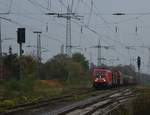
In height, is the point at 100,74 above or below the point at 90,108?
above

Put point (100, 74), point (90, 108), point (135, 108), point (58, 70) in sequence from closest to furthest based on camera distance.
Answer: point (135, 108) < point (90, 108) < point (100, 74) < point (58, 70)

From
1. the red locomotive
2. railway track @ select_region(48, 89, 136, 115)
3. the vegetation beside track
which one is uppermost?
the red locomotive

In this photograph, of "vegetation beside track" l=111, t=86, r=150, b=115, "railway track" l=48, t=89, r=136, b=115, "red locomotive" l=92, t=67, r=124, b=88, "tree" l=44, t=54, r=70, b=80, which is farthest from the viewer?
"tree" l=44, t=54, r=70, b=80

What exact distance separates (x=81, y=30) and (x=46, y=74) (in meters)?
48.8

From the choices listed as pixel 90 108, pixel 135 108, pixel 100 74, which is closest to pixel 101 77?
pixel 100 74

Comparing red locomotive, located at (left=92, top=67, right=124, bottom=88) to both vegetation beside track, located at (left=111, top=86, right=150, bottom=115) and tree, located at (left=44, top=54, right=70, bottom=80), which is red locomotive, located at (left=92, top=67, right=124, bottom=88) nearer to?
tree, located at (left=44, top=54, right=70, bottom=80)

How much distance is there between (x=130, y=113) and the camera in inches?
904

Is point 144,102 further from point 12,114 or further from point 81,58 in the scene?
point 81,58

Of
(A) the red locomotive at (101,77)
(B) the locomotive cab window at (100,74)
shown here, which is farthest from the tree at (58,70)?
(B) the locomotive cab window at (100,74)

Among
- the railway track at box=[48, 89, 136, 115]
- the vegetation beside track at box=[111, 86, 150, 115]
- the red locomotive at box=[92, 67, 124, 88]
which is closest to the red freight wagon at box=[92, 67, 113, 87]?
the red locomotive at box=[92, 67, 124, 88]

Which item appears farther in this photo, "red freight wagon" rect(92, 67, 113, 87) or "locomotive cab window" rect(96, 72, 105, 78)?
"locomotive cab window" rect(96, 72, 105, 78)

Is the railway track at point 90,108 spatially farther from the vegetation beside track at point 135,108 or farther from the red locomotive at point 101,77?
the red locomotive at point 101,77

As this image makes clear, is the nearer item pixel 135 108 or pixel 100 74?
pixel 135 108

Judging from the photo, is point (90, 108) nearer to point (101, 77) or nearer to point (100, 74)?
point (101, 77)
